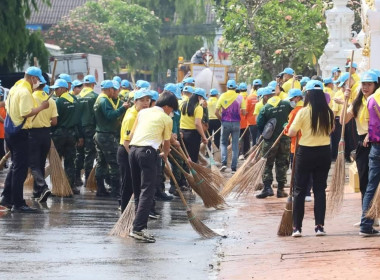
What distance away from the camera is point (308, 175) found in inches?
514

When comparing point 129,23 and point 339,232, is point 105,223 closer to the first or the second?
point 339,232

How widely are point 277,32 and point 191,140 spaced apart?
16071mm

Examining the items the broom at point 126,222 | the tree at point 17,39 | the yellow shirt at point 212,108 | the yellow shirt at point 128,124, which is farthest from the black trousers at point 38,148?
the tree at point 17,39

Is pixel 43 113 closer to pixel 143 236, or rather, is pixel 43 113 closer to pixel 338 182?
pixel 143 236

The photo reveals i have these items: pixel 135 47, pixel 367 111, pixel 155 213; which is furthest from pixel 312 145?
pixel 135 47

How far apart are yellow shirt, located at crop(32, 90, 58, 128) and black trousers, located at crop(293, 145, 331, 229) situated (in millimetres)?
4573

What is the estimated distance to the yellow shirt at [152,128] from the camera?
42.1 feet

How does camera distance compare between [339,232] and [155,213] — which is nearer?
[339,232]

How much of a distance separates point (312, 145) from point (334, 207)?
1133 millimetres

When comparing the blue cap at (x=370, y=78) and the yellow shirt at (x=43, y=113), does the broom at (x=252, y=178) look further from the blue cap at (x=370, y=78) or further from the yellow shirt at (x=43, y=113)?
the blue cap at (x=370, y=78)

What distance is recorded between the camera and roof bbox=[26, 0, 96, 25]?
287ft

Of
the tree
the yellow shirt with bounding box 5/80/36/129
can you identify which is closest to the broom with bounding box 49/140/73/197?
the yellow shirt with bounding box 5/80/36/129

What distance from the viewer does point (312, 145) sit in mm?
12906

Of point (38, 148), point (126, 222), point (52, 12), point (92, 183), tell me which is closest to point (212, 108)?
point (92, 183)
